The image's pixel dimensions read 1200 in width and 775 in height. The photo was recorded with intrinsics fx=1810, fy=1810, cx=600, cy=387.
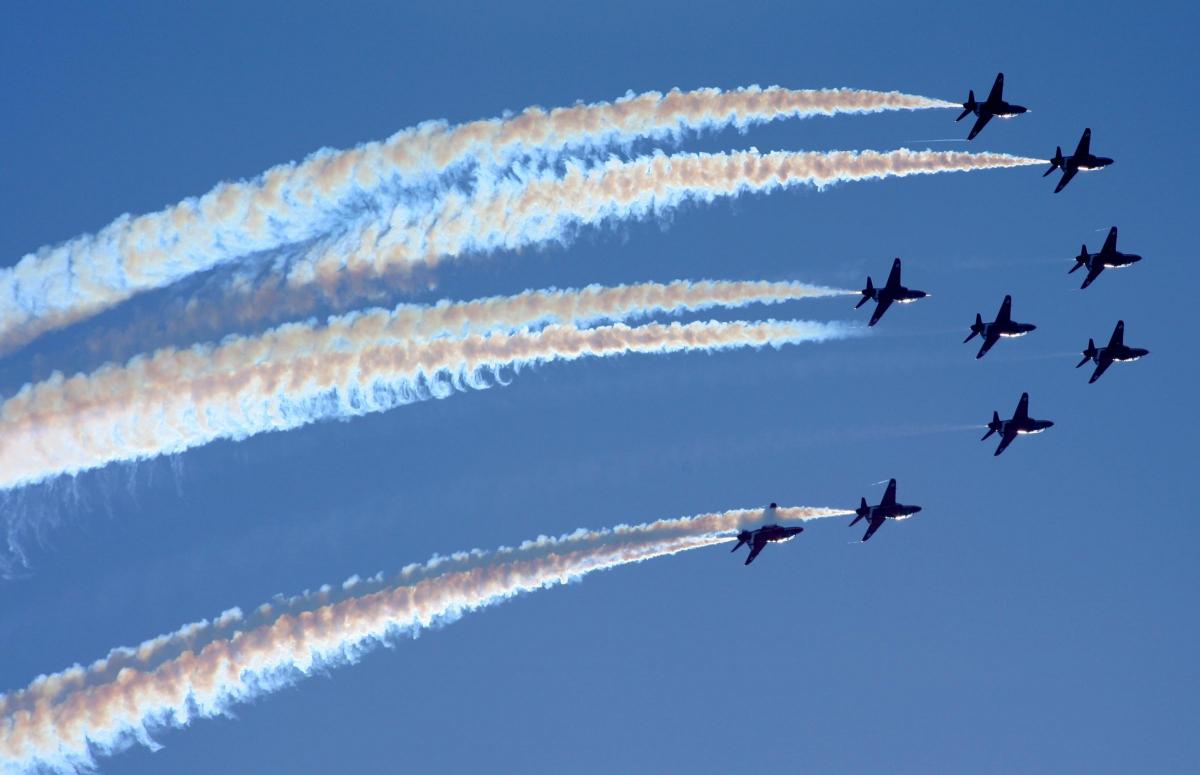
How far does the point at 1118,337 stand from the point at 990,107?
1299 centimetres

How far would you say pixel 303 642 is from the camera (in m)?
54.1

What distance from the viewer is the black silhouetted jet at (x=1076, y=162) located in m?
72.1

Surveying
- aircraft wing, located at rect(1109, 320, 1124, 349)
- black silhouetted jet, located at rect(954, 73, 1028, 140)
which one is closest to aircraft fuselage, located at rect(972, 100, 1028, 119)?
black silhouetted jet, located at rect(954, 73, 1028, 140)

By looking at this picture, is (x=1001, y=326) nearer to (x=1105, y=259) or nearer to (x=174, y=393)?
(x=1105, y=259)

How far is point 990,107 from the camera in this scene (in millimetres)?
68625

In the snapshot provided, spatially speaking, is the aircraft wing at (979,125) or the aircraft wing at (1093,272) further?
the aircraft wing at (1093,272)

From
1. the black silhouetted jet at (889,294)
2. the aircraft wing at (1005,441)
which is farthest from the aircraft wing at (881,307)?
the aircraft wing at (1005,441)

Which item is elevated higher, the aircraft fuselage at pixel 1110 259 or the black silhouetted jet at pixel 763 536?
the aircraft fuselage at pixel 1110 259

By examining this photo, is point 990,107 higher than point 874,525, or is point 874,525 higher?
point 990,107

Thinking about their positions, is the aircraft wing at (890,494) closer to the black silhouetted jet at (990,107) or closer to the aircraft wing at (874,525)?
the aircraft wing at (874,525)

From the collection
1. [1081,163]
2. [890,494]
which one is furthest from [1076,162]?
[890,494]

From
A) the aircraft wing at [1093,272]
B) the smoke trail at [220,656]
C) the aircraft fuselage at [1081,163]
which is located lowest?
the smoke trail at [220,656]

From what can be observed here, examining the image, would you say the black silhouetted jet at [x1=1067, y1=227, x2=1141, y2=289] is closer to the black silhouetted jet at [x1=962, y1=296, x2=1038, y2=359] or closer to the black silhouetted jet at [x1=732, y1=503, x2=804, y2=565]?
the black silhouetted jet at [x1=962, y1=296, x2=1038, y2=359]

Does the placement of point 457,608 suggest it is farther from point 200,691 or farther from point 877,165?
point 877,165
